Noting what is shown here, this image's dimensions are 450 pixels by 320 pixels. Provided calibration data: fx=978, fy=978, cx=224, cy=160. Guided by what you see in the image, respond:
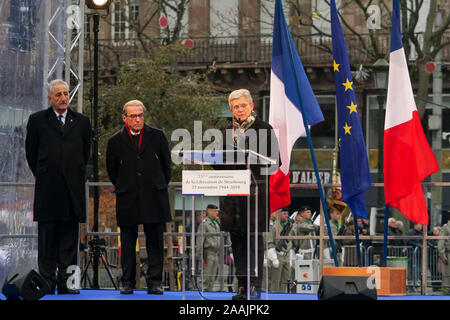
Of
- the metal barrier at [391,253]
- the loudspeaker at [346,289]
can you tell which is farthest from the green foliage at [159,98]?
the loudspeaker at [346,289]

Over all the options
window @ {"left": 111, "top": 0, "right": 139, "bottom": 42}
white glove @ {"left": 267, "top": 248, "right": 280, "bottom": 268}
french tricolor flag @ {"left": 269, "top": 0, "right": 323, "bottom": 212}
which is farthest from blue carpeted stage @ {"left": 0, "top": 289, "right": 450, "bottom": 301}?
window @ {"left": 111, "top": 0, "right": 139, "bottom": 42}

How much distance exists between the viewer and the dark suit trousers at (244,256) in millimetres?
8562

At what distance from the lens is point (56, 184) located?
9383 millimetres

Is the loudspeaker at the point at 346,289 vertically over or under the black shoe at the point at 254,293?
over

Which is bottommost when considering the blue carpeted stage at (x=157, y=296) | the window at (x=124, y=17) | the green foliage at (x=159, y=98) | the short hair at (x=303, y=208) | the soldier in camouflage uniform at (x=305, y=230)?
the blue carpeted stage at (x=157, y=296)

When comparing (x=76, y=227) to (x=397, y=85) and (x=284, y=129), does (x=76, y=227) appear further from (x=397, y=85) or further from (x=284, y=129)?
(x=397, y=85)

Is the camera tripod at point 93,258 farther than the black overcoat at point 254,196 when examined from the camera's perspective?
Yes

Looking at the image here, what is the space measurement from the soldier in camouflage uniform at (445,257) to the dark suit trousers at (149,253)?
382cm

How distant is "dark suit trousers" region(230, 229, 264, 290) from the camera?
856cm

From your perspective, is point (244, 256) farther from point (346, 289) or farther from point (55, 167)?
point (55, 167)

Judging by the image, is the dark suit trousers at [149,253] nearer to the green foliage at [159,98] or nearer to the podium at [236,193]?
the podium at [236,193]

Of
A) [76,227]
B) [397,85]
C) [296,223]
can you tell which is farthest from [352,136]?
[76,227]

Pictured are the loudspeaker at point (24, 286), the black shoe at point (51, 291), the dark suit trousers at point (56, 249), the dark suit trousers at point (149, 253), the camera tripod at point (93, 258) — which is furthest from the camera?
the camera tripod at point (93, 258)
